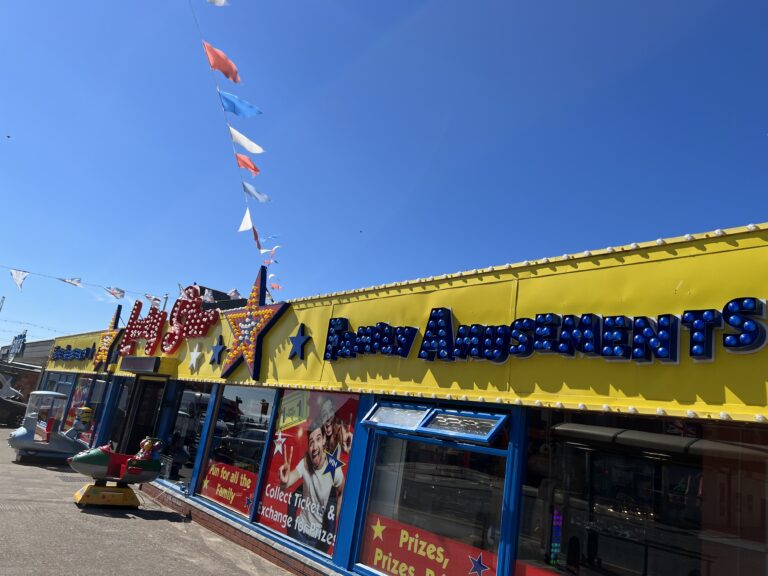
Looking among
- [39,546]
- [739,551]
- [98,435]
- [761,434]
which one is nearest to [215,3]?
[39,546]

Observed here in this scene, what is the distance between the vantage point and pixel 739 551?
Answer: 8.73 metres

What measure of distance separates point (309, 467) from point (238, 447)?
2.65 m

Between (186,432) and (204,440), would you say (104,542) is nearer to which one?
(204,440)

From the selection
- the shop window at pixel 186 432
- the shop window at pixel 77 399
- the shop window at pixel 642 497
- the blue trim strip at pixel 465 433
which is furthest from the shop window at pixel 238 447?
the shop window at pixel 77 399

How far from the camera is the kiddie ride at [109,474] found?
10648 mm

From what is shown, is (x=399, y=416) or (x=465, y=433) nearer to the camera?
(x=465, y=433)

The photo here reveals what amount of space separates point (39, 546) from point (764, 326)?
9155mm

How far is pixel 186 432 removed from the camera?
543 inches

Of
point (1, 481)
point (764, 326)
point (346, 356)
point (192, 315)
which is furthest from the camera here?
point (192, 315)

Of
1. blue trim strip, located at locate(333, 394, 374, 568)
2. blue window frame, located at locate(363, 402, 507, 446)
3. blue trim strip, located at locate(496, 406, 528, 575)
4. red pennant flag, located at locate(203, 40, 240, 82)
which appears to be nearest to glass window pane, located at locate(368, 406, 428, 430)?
blue window frame, located at locate(363, 402, 507, 446)

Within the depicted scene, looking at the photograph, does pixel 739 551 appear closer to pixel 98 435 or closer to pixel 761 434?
pixel 761 434

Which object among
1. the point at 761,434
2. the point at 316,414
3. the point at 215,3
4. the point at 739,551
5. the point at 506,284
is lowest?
the point at 739,551

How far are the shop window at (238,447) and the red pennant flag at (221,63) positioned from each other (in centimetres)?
580

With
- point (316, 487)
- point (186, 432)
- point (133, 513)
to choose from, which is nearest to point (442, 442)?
point (316, 487)
